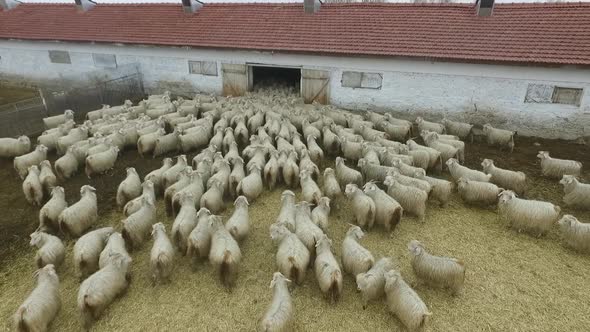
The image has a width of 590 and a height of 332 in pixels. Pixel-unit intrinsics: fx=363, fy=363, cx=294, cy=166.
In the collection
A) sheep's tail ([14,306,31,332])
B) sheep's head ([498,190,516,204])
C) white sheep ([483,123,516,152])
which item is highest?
white sheep ([483,123,516,152])

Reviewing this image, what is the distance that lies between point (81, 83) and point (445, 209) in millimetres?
19535

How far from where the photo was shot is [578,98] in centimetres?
1285

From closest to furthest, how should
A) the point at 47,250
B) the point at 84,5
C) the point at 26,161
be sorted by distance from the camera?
1. the point at 47,250
2. the point at 26,161
3. the point at 84,5

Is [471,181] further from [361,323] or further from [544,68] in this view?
[544,68]

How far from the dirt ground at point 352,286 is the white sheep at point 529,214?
0.83 ft

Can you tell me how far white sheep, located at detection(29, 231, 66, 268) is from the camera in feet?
22.7

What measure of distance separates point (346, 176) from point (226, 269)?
4504 mm

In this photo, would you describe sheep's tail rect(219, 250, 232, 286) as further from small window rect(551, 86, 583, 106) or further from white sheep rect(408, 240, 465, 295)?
small window rect(551, 86, 583, 106)

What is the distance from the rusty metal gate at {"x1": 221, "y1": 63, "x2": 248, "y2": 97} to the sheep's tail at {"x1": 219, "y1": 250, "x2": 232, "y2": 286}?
12108 millimetres

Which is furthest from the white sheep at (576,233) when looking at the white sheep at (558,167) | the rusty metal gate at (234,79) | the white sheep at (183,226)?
the rusty metal gate at (234,79)

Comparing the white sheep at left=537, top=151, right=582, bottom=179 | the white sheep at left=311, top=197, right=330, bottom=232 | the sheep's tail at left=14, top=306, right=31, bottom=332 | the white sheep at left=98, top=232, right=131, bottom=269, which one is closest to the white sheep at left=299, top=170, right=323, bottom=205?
the white sheep at left=311, top=197, right=330, bottom=232

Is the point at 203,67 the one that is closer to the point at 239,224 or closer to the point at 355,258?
the point at 239,224

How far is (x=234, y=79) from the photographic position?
17453 millimetres

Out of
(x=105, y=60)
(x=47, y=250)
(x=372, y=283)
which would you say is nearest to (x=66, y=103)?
(x=105, y=60)
